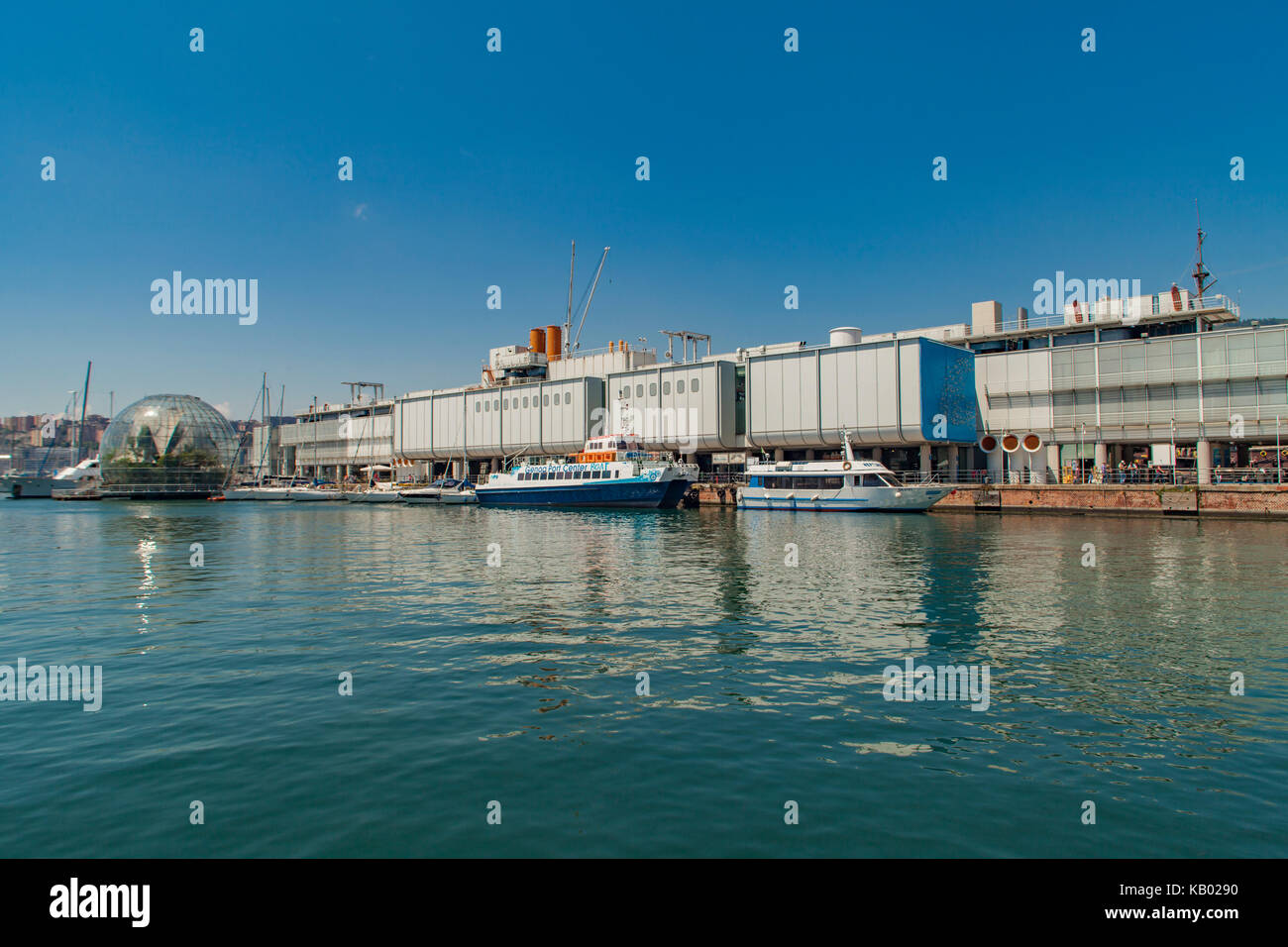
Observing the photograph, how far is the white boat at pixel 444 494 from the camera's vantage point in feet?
359

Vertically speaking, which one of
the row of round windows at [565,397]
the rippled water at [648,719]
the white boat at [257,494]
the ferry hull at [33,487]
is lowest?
the rippled water at [648,719]

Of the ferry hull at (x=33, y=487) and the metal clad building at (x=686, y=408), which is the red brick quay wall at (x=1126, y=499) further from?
the ferry hull at (x=33, y=487)

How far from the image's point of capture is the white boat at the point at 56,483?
445 ft

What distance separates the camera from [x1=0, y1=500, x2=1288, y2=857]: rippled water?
8.88 meters

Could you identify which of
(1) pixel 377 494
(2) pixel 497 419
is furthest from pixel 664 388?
(1) pixel 377 494

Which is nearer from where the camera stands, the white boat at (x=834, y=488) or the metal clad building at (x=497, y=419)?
the white boat at (x=834, y=488)

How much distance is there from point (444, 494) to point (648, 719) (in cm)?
10278

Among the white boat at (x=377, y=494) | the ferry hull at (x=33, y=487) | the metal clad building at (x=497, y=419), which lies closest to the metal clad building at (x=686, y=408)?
the metal clad building at (x=497, y=419)

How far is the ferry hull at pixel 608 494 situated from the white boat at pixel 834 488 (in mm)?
8453

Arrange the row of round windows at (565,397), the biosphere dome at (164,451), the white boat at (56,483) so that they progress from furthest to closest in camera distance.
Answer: the white boat at (56,483)
the biosphere dome at (164,451)
the row of round windows at (565,397)

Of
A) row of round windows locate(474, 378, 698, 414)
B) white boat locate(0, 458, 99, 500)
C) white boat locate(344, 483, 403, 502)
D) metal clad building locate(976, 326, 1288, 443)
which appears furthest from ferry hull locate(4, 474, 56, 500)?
metal clad building locate(976, 326, 1288, 443)

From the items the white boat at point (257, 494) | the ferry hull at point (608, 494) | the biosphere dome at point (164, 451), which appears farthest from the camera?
the biosphere dome at point (164, 451)

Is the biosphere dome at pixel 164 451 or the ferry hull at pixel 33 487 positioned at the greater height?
the biosphere dome at pixel 164 451
